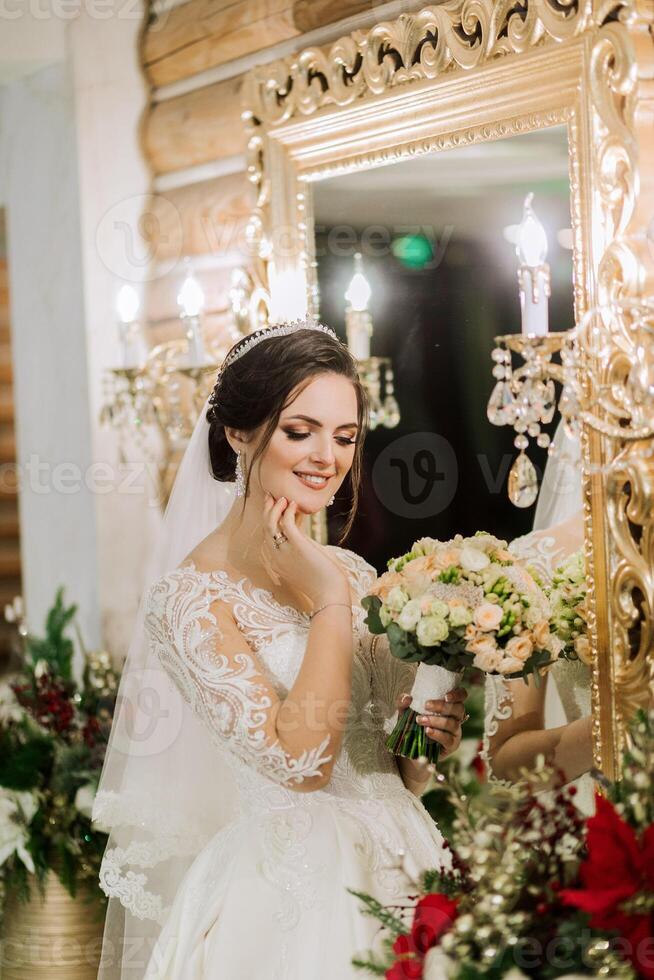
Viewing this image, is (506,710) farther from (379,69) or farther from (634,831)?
(379,69)

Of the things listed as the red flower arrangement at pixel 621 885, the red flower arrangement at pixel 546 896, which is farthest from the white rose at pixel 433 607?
the red flower arrangement at pixel 621 885

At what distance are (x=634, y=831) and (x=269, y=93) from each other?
5.76 feet

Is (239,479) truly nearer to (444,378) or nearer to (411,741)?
(444,378)

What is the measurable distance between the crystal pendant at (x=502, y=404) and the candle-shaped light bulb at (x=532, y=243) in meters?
0.21

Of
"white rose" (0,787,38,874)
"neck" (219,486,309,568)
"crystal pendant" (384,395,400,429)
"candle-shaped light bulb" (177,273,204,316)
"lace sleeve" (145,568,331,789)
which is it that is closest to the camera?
"lace sleeve" (145,568,331,789)

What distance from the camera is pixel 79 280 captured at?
323 centimetres

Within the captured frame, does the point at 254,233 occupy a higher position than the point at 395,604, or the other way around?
the point at 254,233

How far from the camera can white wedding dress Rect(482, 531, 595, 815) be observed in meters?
1.95

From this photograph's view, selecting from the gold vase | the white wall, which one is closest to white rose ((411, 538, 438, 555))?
the gold vase

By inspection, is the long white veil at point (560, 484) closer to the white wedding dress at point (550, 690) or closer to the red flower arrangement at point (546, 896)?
the white wedding dress at point (550, 690)

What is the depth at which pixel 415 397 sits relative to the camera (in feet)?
7.48

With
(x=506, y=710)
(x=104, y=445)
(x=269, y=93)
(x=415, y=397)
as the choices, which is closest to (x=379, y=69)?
(x=269, y=93)

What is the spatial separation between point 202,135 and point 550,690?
68.5 inches

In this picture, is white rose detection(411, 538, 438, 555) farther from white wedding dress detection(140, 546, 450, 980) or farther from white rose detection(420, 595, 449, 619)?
white wedding dress detection(140, 546, 450, 980)
